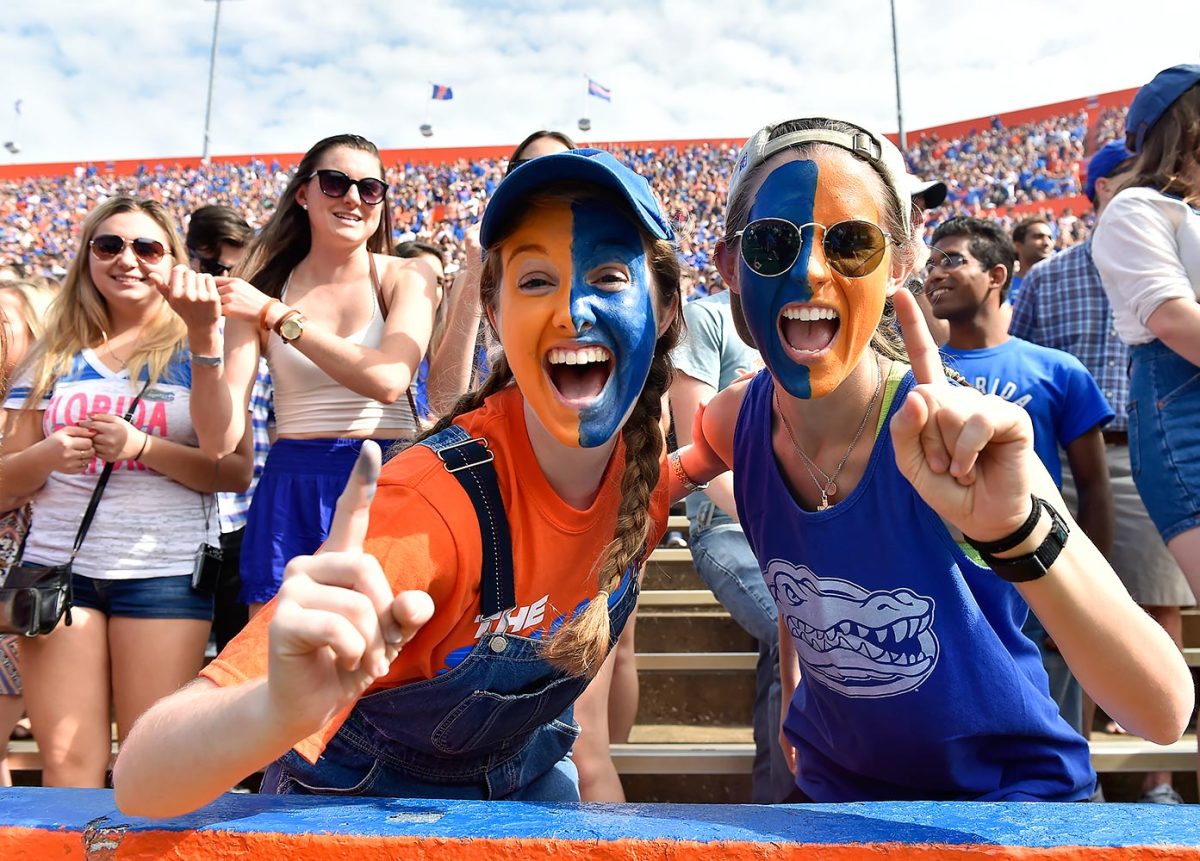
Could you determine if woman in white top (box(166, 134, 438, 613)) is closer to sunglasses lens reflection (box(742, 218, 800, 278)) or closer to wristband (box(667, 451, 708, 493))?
wristband (box(667, 451, 708, 493))

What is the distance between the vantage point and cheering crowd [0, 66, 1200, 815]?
4.03 ft

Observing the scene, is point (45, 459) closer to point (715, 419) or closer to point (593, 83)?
point (715, 419)

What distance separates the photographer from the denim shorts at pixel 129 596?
2.58 meters

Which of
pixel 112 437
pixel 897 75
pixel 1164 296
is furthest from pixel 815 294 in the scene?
pixel 897 75

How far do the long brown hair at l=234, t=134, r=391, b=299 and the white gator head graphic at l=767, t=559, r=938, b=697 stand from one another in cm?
205

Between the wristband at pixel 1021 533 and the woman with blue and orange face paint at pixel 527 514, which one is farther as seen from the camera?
the woman with blue and orange face paint at pixel 527 514

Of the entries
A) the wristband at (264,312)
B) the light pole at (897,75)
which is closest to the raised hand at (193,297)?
the wristband at (264,312)

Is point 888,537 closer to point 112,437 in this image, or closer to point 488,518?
point 488,518

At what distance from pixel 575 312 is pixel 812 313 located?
456 millimetres

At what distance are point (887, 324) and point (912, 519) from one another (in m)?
0.56

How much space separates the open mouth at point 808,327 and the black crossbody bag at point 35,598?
2036 millimetres

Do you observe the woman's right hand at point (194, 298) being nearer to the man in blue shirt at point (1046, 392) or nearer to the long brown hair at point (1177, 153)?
the man in blue shirt at point (1046, 392)

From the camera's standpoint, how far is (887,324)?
1.96m

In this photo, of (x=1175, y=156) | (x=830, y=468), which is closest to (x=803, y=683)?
(x=830, y=468)
